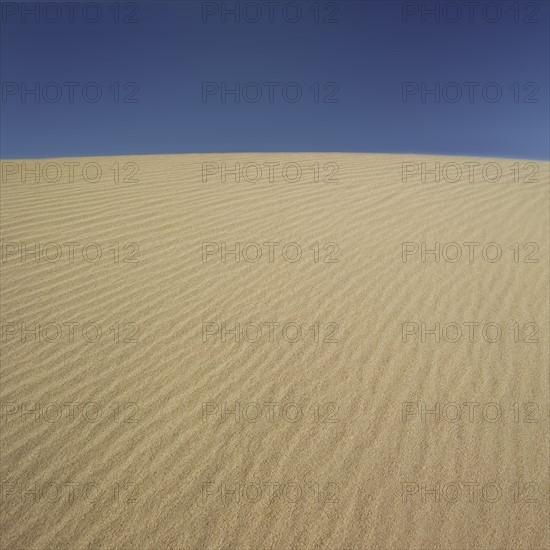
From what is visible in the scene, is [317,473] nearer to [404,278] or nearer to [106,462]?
[106,462]

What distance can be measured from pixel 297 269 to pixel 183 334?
202 cm

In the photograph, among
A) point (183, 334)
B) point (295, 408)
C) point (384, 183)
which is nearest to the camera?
point (295, 408)

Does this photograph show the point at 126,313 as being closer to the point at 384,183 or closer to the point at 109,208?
the point at 109,208

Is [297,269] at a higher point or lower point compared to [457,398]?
higher

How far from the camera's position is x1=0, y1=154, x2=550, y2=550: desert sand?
9.89 ft

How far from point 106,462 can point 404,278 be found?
13.9 feet

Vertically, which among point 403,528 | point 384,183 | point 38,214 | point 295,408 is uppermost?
point 384,183

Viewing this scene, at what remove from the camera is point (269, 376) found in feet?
13.9

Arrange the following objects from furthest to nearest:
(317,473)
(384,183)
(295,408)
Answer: (384,183), (295,408), (317,473)

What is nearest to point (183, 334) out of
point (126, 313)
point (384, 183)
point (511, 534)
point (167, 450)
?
point (126, 313)

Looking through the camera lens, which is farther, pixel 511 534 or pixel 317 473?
pixel 317 473

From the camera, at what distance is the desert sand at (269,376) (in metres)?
3.02

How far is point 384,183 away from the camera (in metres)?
9.72

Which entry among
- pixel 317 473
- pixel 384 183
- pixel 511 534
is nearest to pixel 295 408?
pixel 317 473
